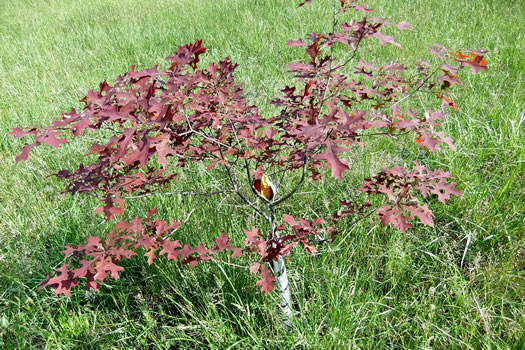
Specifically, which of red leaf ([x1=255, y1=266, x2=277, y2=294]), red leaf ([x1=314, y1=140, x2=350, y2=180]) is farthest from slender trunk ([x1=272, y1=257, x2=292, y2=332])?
red leaf ([x1=314, y1=140, x2=350, y2=180])

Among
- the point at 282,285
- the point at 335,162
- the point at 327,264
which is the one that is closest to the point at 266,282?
the point at 282,285

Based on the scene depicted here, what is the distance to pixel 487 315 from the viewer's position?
133 cm

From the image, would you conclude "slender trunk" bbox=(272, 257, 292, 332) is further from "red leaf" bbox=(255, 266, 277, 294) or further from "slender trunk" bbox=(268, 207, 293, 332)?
"red leaf" bbox=(255, 266, 277, 294)

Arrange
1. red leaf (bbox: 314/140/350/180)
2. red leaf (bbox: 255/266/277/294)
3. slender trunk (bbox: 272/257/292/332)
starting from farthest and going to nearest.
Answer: slender trunk (bbox: 272/257/292/332), red leaf (bbox: 255/266/277/294), red leaf (bbox: 314/140/350/180)

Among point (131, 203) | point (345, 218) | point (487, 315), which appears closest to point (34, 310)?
point (131, 203)

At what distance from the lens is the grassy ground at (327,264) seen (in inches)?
54.7

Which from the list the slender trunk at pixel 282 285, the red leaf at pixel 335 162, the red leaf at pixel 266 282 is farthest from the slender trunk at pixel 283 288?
the red leaf at pixel 335 162

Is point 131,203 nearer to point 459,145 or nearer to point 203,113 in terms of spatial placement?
point 203,113

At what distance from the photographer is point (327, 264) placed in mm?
1605

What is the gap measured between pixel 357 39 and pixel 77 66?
13.2 ft

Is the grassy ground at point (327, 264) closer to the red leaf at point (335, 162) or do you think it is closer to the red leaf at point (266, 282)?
the red leaf at point (266, 282)

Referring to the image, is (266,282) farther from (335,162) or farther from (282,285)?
(335,162)

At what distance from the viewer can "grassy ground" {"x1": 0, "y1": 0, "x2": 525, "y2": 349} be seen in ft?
4.56

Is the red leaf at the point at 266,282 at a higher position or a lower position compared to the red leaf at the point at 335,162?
lower
